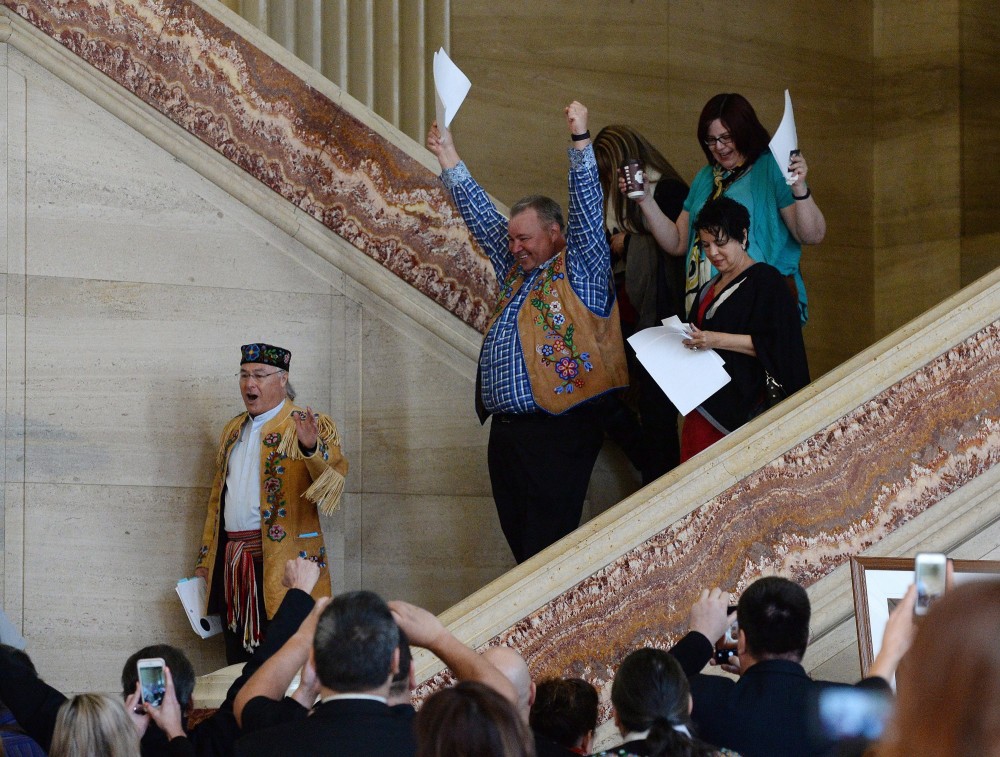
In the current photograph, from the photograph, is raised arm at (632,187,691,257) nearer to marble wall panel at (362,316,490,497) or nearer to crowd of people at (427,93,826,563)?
crowd of people at (427,93,826,563)

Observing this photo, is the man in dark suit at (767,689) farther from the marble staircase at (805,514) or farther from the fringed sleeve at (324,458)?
the fringed sleeve at (324,458)

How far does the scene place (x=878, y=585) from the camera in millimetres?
4121

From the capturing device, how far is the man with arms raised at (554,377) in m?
5.59

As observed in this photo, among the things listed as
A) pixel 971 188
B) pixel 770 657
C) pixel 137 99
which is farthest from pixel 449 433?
pixel 971 188

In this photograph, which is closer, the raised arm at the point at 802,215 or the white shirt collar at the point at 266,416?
the raised arm at the point at 802,215

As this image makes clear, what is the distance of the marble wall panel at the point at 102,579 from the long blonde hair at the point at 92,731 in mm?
3128

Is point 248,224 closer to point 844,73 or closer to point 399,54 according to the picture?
point 399,54

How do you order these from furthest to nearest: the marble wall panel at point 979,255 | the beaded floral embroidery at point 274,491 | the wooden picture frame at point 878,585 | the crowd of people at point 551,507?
the marble wall panel at point 979,255 < the beaded floral embroidery at point 274,491 < the wooden picture frame at point 878,585 < the crowd of people at point 551,507

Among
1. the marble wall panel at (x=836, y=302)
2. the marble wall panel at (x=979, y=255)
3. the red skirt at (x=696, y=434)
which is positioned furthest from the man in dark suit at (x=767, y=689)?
the marble wall panel at (x=836, y=302)

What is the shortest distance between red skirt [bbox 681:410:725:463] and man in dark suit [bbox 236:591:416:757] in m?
2.83

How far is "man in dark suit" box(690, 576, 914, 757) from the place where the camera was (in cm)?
320

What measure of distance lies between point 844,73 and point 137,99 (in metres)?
5.34

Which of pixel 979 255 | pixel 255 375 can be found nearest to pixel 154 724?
pixel 255 375

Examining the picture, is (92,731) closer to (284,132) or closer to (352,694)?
(352,694)
